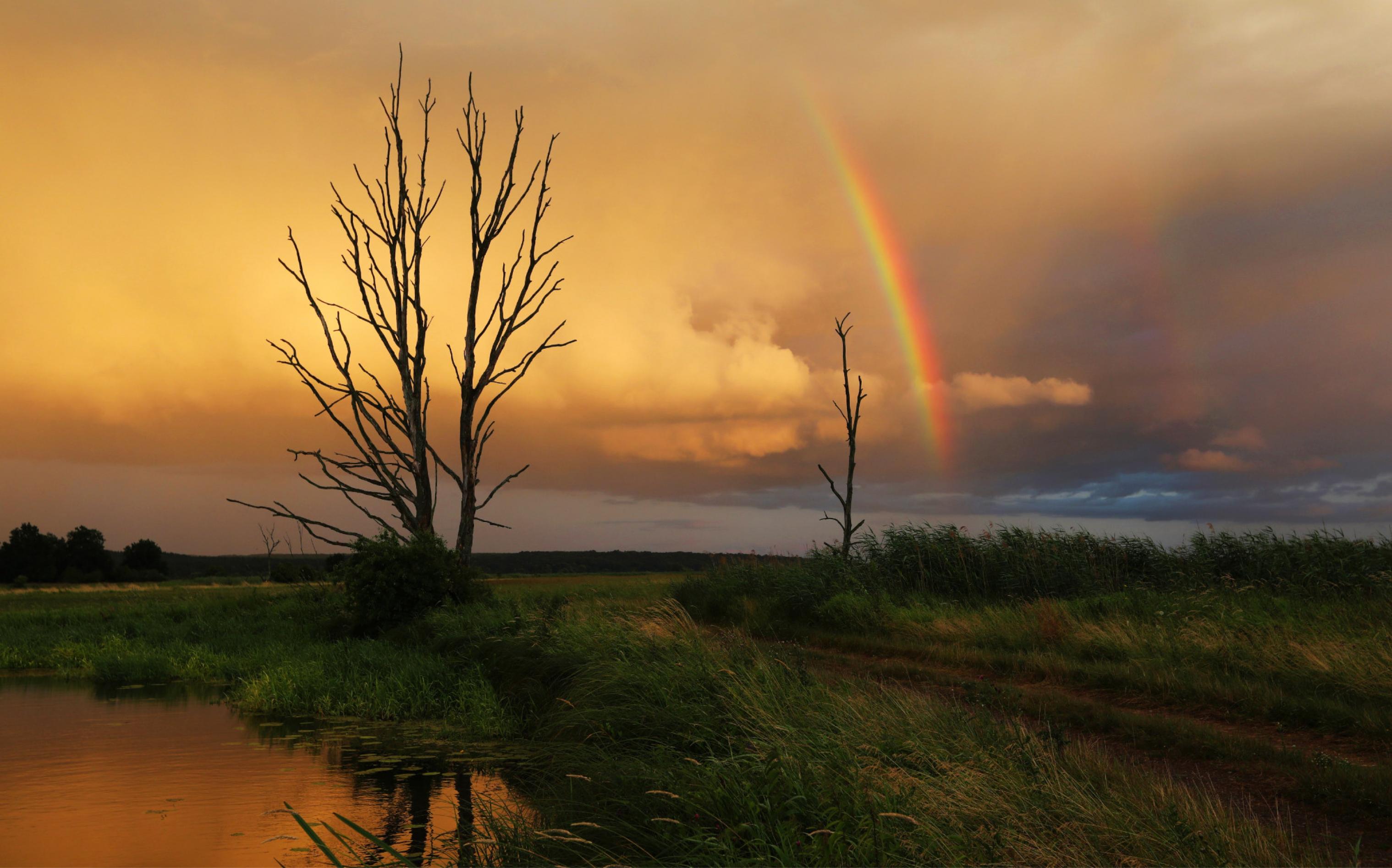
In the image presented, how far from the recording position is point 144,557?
89.0 meters

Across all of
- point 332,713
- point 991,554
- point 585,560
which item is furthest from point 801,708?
point 585,560

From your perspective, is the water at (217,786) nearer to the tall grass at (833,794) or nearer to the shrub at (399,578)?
the tall grass at (833,794)

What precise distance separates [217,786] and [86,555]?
89.9m

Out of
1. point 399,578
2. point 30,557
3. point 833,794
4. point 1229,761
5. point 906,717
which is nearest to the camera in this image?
point 833,794

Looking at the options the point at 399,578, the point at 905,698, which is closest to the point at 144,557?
the point at 399,578

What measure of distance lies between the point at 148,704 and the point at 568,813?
1471cm

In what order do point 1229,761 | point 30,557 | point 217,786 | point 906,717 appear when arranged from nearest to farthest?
point 906,717 < point 1229,761 < point 217,786 < point 30,557

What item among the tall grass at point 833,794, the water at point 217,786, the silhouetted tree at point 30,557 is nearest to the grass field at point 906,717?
the tall grass at point 833,794

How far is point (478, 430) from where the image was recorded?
2134 cm

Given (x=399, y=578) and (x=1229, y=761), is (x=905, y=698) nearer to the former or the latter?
(x=1229, y=761)

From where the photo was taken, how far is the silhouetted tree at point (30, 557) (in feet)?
266

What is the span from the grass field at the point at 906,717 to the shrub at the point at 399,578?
0.74m

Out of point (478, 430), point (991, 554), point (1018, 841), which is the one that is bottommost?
point (1018, 841)

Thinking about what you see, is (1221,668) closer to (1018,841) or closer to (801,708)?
(801,708)
